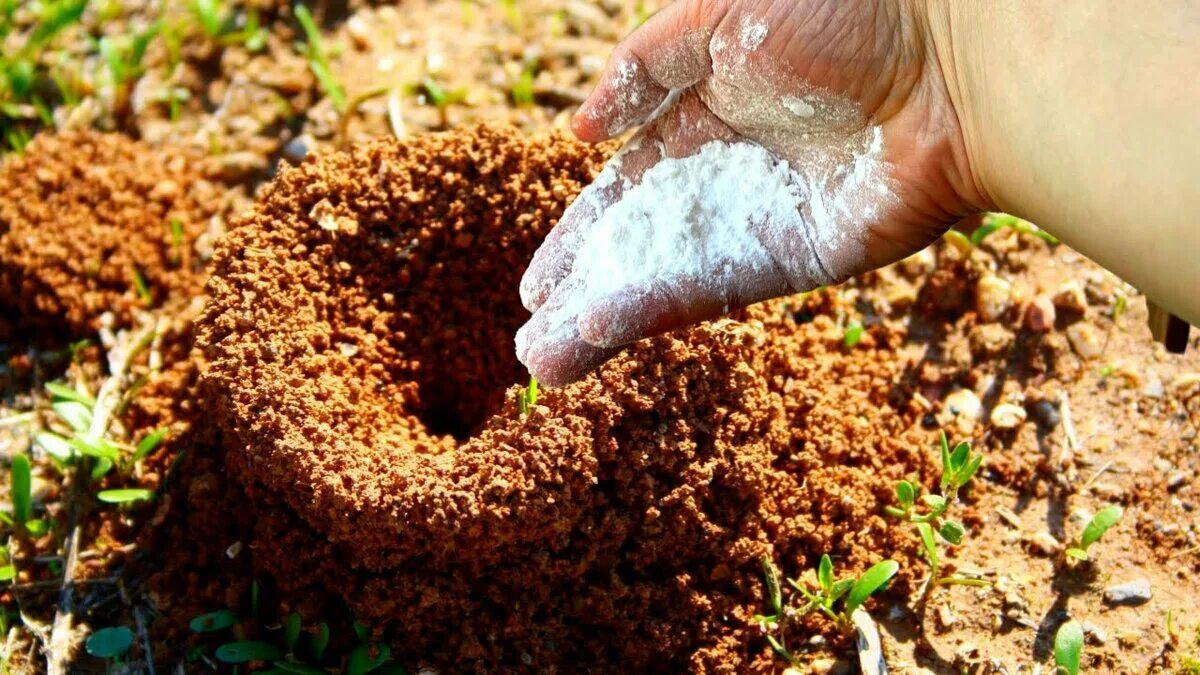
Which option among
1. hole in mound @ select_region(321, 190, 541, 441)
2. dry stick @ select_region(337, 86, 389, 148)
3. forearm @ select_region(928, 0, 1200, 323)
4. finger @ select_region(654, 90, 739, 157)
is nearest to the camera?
forearm @ select_region(928, 0, 1200, 323)

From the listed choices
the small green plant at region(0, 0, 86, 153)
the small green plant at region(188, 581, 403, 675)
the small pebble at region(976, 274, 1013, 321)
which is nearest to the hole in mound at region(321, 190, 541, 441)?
the small green plant at region(188, 581, 403, 675)

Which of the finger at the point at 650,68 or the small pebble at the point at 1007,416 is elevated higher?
the finger at the point at 650,68

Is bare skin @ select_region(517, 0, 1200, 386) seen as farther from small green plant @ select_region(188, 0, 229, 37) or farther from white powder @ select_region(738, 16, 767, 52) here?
small green plant @ select_region(188, 0, 229, 37)

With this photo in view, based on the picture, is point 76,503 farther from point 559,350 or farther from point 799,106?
point 799,106

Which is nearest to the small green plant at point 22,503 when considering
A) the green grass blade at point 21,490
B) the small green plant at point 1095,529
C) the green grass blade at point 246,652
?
the green grass blade at point 21,490

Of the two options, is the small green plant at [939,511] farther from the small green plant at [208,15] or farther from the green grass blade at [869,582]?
the small green plant at [208,15]

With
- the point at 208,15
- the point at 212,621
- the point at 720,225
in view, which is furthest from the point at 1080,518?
the point at 208,15
